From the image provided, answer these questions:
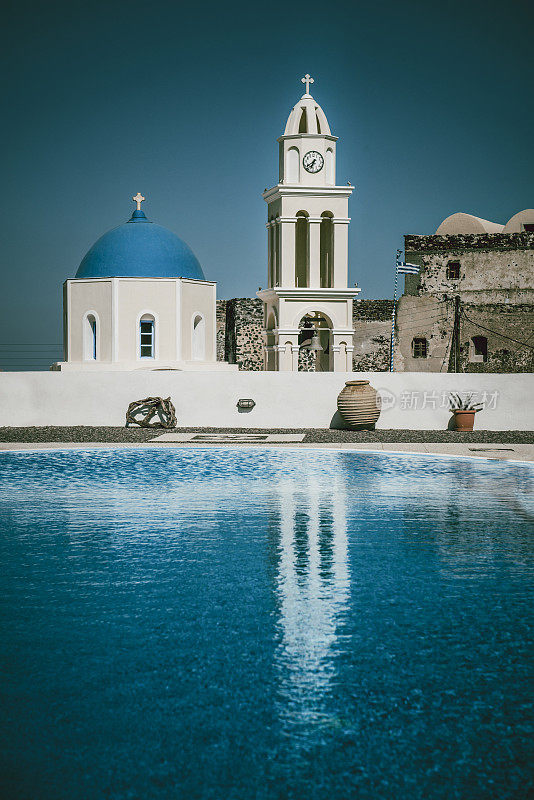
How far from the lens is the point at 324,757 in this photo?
14.6ft

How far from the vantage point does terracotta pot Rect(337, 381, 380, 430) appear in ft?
65.4

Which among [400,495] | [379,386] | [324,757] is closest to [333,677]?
[324,757]

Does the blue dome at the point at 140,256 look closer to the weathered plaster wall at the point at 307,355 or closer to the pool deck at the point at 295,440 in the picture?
the pool deck at the point at 295,440

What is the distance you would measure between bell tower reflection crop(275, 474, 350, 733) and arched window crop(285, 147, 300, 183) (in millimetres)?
16407

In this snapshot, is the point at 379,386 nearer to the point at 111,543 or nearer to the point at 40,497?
the point at 40,497

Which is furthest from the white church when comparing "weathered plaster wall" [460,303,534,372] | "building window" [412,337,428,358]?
"weathered plaster wall" [460,303,534,372]

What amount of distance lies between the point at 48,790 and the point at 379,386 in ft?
56.0

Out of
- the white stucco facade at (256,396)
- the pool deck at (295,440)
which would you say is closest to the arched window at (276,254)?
the white stucco facade at (256,396)

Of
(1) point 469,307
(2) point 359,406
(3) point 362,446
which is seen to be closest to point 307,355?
(1) point 469,307

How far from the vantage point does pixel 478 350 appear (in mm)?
44219

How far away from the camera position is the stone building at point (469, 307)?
141 ft

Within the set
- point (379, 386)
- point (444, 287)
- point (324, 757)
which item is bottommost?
point (324, 757)

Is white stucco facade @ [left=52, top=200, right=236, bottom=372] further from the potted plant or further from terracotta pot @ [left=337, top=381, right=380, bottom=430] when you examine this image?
the potted plant

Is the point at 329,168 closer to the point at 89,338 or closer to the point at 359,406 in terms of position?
the point at 89,338
